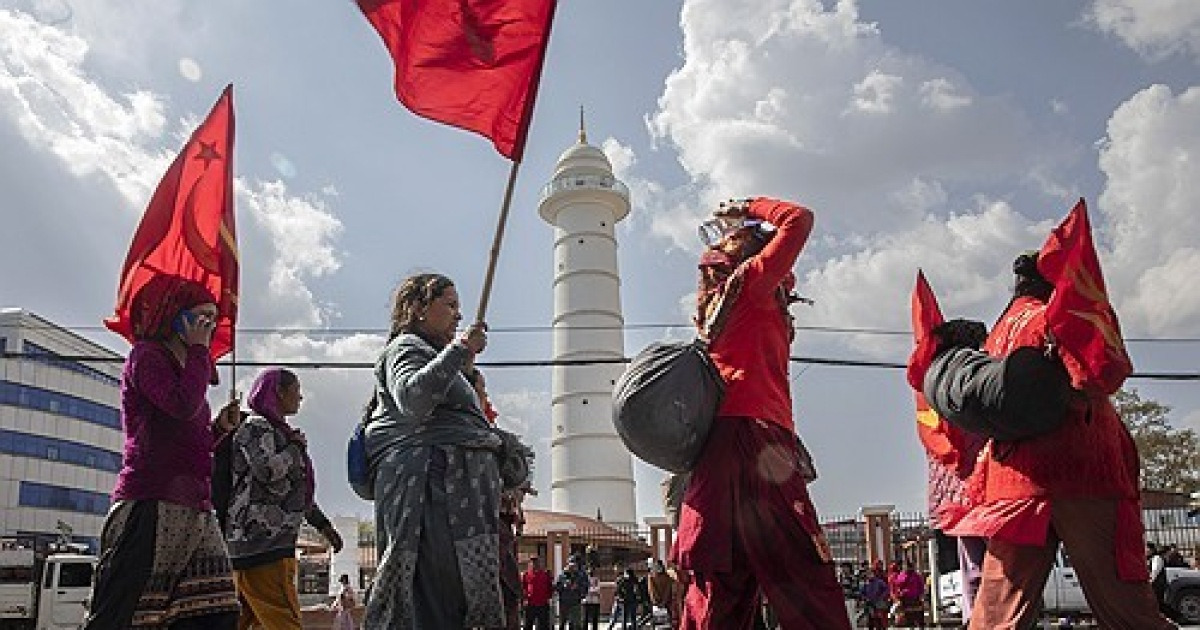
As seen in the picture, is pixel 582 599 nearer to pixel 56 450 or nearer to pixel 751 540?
pixel 751 540

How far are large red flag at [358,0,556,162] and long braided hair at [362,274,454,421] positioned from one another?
55 cm

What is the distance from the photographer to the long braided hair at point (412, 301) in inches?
161

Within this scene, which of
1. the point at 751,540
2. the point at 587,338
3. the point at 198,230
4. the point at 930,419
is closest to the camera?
the point at 751,540

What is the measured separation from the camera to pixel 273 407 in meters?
5.80

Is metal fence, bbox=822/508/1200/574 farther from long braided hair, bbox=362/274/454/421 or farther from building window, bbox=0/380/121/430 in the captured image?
building window, bbox=0/380/121/430

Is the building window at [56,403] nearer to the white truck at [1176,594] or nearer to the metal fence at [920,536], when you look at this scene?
the metal fence at [920,536]

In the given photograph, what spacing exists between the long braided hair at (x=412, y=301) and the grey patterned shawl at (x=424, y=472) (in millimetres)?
138

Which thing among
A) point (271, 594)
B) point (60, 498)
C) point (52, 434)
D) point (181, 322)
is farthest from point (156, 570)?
point (60, 498)

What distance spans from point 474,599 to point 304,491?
2.46 meters

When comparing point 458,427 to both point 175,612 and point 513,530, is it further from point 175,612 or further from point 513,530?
point 513,530

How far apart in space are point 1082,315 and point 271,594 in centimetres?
390

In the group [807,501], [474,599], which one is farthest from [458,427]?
[807,501]

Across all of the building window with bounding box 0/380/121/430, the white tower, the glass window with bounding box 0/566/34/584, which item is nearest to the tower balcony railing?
the white tower

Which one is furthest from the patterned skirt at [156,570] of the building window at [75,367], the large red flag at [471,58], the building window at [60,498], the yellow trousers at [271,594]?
the building window at [75,367]
